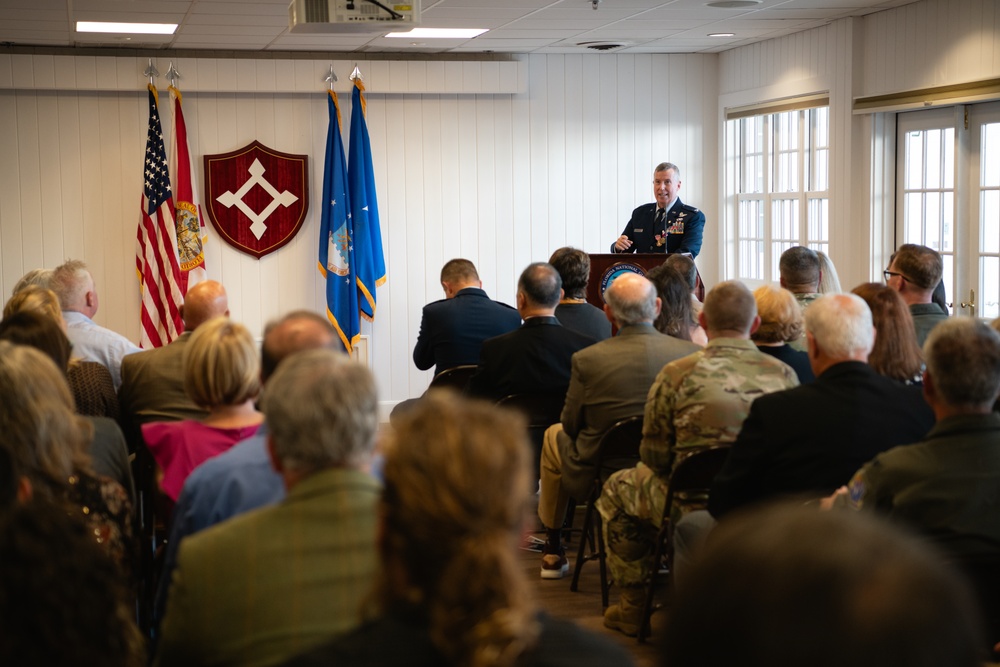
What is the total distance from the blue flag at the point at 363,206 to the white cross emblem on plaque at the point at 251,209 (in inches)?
21.4

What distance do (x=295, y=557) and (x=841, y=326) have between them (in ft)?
6.47

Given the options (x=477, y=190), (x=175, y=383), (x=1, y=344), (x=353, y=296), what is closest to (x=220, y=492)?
(x=1, y=344)

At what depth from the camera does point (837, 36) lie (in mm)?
7828

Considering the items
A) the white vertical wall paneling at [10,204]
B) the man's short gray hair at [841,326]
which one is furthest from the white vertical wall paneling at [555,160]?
the man's short gray hair at [841,326]

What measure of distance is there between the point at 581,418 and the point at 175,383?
158 centimetres

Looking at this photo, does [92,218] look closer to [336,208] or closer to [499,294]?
[336,208]

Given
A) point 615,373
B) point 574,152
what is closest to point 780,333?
point 615,373

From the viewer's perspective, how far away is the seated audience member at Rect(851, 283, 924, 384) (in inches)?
149

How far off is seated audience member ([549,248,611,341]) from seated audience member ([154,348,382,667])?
3959 millimetres

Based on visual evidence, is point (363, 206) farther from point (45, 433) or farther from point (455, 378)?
point (45, 433)

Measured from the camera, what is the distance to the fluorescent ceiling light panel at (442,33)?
7.80 m

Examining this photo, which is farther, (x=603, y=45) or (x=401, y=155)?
(x=401, y=155)

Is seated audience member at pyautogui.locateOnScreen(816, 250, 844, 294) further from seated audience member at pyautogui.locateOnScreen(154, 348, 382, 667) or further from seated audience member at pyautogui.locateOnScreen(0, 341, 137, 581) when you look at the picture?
seated audience member at pyautogui.locateOnScreen(154, 348, 382, 667)

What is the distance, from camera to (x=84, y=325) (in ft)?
15.6
